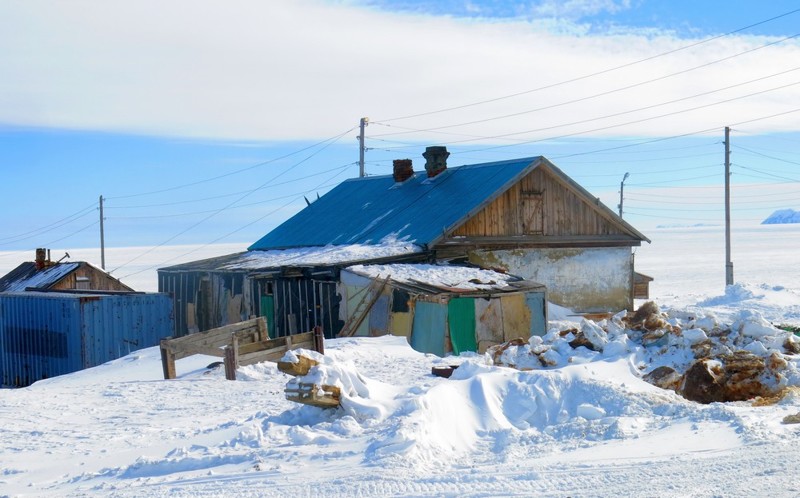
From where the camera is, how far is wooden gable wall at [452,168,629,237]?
26141 millimetres

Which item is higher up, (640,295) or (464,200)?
(464,200)

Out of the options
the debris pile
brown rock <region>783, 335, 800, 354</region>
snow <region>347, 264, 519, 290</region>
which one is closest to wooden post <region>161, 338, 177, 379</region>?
the debris pile

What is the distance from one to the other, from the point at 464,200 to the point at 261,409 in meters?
15.8

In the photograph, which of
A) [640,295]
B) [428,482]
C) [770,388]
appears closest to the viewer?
[428,482]

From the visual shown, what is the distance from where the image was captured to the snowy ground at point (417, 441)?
7812 millimetres

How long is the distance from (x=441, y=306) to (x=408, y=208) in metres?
9.33

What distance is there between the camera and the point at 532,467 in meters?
8.24

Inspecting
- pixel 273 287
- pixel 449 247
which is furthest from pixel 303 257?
pixel 449 247

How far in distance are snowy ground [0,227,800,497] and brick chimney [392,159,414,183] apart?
18970mm

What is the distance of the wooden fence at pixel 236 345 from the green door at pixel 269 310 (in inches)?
330

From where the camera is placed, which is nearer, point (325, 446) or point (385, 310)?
point (325, 446)

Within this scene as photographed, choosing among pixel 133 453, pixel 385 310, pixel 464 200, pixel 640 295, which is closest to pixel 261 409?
pixel 133 453

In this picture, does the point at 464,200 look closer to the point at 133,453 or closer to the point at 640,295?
the point at 640,295

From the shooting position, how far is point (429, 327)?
65.2ft
